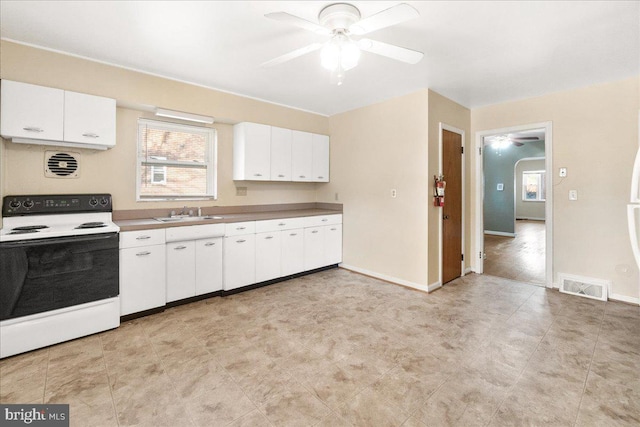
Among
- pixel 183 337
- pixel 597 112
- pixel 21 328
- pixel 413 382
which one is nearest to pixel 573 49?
pixel 597 112

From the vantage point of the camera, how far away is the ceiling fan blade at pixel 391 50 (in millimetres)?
2010

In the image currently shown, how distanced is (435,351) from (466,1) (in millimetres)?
2515

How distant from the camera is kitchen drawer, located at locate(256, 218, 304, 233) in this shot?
370 cm

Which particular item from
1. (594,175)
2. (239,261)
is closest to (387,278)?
(239,261)

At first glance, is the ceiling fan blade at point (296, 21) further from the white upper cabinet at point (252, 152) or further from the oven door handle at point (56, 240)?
the oven door handle at point (56, 240)

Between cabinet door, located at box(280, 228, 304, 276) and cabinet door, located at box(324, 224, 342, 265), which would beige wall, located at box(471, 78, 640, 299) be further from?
cabinet door, located at box(280, 228, 304, 276)

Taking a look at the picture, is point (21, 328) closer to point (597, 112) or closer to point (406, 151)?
point (406, 151)

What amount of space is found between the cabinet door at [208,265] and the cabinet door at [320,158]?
78.3 inches

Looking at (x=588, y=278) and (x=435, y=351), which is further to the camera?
(x=588, y=278)

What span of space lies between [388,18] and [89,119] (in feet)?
9.07

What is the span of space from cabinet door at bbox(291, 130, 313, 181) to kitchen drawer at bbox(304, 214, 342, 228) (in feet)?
2.17

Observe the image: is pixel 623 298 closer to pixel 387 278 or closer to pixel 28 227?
pixel 387 278

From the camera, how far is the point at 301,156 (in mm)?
4473

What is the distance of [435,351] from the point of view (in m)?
2.30
